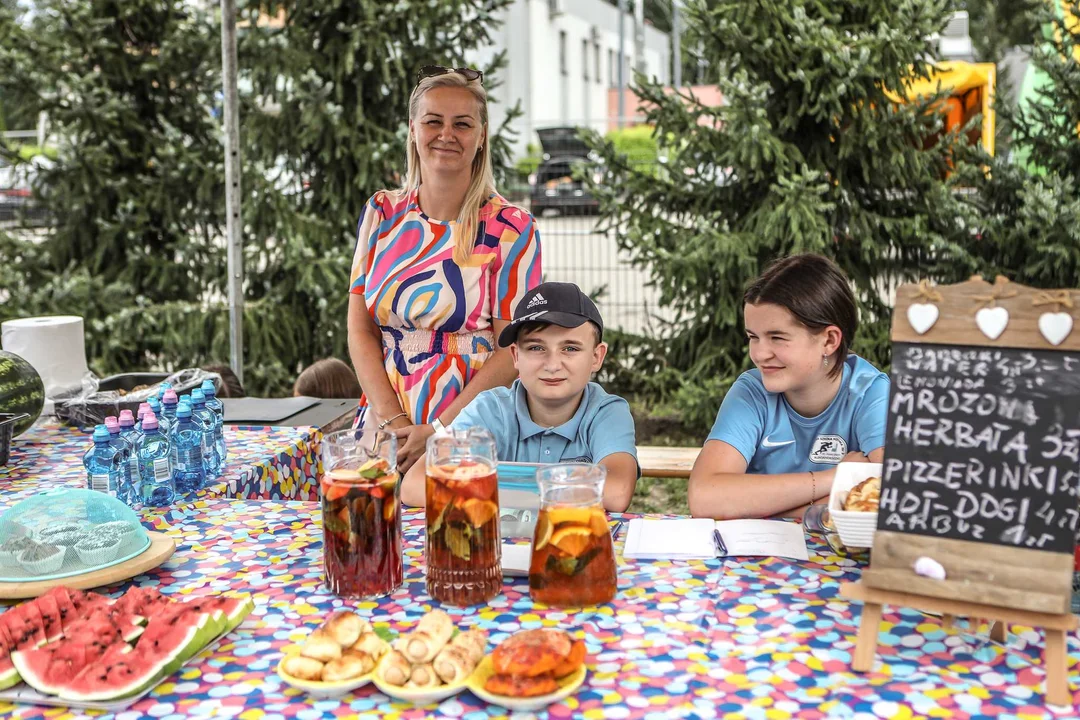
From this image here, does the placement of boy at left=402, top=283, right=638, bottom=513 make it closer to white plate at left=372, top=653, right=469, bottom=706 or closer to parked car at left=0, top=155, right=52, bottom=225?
white plate at left=372, top=653, right=469, bottom=706

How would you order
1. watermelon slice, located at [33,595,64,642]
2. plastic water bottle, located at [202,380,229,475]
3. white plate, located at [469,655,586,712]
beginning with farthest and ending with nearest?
plastic water bottle, located at [202,380,229,475]
watermelon slice, located at [33,595,64,642]
white plate, located at [469,655,586,712]

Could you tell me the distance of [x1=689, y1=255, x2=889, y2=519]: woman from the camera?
2420mm

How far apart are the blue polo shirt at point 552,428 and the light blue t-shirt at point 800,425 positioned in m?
0.26

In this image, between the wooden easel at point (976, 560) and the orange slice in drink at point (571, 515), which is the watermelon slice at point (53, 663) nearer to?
the orange slice in drink at point (571, 515)

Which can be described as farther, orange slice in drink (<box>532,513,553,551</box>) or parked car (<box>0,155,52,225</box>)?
parked car (<box>0,155,52,225</box>)

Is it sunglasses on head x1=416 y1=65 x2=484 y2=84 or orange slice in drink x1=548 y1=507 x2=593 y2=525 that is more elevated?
sunglasses on head x1=416 y1=65 x2=484 y2=84

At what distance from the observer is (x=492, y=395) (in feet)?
8.48

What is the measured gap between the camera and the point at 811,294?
8.03 feet

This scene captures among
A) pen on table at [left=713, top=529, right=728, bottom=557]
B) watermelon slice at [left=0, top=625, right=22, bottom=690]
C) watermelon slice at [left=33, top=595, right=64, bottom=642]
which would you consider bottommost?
watermelon slice at [left=0, top=625, right=22, bottom=690]

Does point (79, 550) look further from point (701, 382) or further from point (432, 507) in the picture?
point (701, 382)

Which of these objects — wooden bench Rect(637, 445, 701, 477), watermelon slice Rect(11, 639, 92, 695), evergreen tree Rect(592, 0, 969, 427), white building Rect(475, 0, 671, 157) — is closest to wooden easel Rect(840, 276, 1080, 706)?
watermelon slice Rect(11, 639, 92, 695)

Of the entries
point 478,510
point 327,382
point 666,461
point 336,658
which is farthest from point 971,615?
point 327,382

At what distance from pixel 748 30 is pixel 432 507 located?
4634 mm

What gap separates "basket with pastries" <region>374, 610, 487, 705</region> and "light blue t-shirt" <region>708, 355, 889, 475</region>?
3.76 ft
